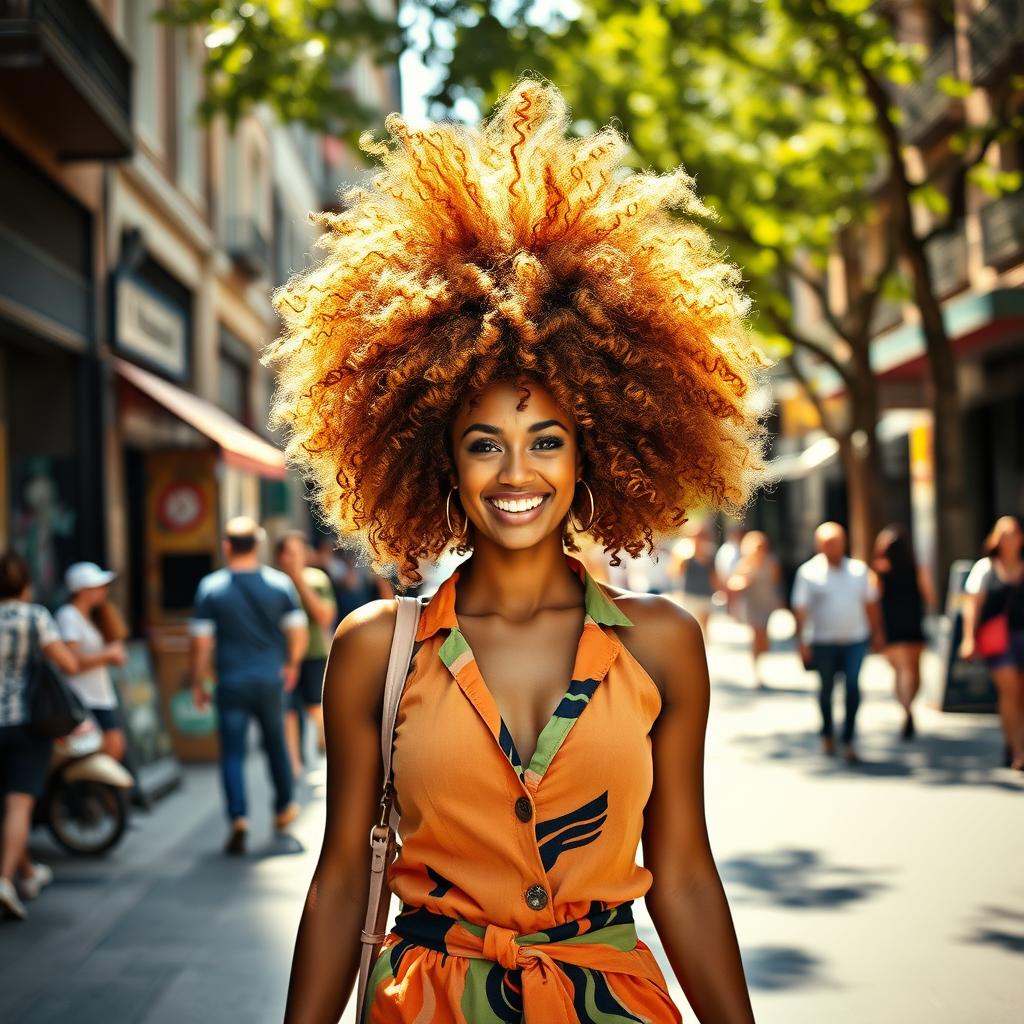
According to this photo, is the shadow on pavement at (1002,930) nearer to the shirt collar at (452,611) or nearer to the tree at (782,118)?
the shirt collar at (452,611)

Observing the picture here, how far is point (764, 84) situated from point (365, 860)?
55.1 ft

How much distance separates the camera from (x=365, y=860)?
2562 millimetres

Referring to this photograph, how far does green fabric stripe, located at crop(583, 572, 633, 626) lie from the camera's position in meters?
2.62

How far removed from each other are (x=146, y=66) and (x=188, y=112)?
2.19m

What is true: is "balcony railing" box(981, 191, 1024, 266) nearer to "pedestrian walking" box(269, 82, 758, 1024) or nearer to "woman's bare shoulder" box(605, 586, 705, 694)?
"pedestrian walking" box(269, 82, 758, 1024)

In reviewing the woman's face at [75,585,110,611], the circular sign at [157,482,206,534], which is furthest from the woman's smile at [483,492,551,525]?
the circular sign at [157,482,206,534]

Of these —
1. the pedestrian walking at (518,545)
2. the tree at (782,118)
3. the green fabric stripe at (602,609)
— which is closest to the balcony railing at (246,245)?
the tree at (782,118)

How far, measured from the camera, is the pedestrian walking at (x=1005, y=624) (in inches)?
418

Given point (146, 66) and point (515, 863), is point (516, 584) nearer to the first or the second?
point (515, 863)

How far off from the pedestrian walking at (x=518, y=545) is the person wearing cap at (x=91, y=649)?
21.2 feet

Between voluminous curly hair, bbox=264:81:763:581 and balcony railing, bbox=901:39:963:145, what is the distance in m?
23.6

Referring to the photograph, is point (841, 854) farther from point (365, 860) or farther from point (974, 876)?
point (365, 860)

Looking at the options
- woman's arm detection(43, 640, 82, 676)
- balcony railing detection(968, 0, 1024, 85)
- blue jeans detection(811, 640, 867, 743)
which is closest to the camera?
woman's arm detection(43, 640, 82, 676)

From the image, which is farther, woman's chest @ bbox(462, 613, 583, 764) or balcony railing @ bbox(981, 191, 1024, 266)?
balcony railing @ bbox(981, 191, 1024, 266)
